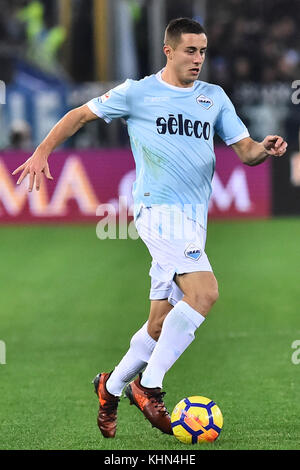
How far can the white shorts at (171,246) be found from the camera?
6.29m

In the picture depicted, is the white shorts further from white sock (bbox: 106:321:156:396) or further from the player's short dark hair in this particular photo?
the player's short dark hair

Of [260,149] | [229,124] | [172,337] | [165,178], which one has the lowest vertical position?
[172,337]

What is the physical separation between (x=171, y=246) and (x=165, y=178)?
16.2 inches

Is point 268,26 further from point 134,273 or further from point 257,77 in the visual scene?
point 134,273

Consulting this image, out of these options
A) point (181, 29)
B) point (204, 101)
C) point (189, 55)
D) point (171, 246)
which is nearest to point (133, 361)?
point (171, 246)

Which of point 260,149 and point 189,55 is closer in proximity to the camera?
point 189,55

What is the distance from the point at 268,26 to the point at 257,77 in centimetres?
152

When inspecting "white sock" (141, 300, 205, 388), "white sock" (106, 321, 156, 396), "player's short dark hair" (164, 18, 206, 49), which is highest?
"player's short dark hair" (164, 18, 206, 49)

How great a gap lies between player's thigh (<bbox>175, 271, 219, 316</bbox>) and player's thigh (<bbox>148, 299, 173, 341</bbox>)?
29 centimetres

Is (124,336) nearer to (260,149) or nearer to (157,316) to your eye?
(157,316)

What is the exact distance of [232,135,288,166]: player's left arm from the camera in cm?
653

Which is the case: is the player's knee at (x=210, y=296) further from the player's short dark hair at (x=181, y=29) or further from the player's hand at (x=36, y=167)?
the player's short dark hair at (x=181, y=29)

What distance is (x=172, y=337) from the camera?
6.27 m

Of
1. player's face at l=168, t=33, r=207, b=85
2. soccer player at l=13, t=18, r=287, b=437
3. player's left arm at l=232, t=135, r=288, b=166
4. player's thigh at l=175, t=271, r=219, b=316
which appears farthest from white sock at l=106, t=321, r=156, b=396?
player's face at l=168, t=33, r=207, b=85
